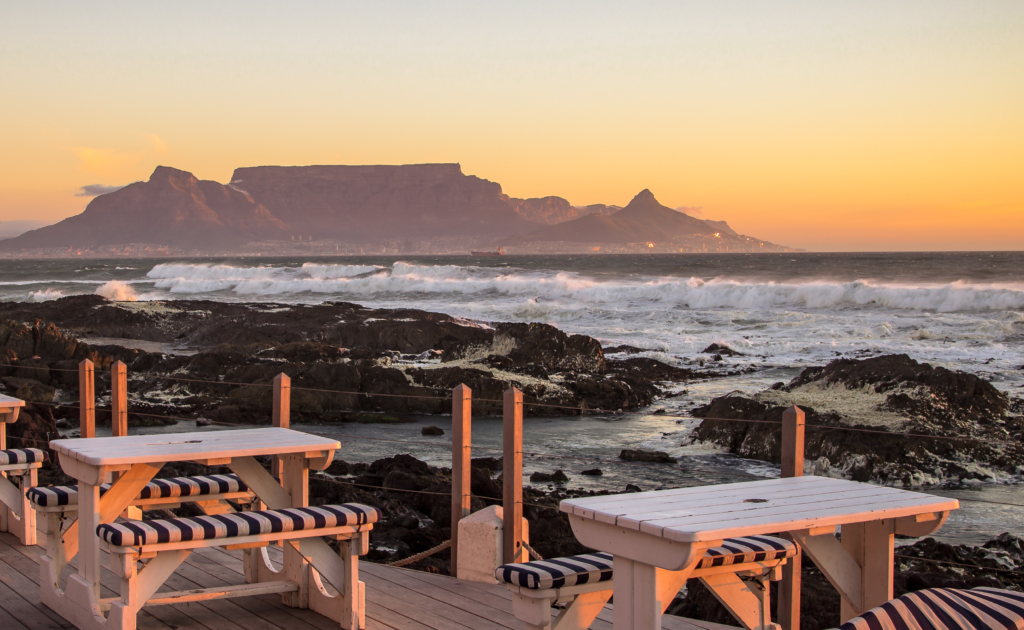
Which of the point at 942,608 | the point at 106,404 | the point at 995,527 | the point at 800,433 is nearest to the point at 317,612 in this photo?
the point at 800,433

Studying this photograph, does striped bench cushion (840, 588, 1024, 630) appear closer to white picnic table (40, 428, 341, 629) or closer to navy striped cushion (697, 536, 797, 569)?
navy striped cushion (697, 536, 797, 569)

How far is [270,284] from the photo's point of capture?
4691 cm

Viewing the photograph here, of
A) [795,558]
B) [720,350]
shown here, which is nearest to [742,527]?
[795,558]

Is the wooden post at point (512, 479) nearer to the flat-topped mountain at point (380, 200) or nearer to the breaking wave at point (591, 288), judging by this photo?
the breaking wave at point (591, 288)

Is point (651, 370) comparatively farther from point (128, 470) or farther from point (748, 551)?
point (748, 551)

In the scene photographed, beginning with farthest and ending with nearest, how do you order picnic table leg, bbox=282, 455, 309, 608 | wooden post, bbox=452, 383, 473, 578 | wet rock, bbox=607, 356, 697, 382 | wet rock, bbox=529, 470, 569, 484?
wet rock, bbox=607, 356, 697, 382 < wet rock, bbox=529, 470, 569, 484 < wooden post, bbox=452, 383, 473, 578 < picnic table leg, bbox=282, 455, 309, 608

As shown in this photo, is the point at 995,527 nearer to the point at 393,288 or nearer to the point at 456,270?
the point at 393,288

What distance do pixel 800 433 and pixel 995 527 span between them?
403 cm

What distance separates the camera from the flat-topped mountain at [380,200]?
17850cm

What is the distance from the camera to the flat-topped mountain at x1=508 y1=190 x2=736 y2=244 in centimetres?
15088

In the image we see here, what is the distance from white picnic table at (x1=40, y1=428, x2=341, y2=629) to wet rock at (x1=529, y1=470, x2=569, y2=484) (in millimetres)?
4180

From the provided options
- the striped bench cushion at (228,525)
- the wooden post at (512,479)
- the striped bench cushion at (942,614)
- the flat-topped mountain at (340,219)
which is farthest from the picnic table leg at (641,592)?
the flat-topped mountain at (340,219)

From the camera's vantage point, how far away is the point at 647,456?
8805mm

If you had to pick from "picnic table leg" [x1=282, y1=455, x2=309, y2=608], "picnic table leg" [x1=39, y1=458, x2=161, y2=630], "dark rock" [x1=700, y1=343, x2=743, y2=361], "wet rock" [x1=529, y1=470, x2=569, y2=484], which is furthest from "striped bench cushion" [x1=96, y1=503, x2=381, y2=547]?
"dark rock" [x1=700, y1=343, x2=743, y2=361]
